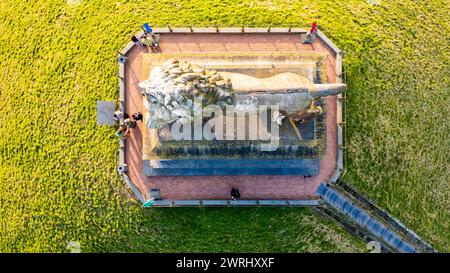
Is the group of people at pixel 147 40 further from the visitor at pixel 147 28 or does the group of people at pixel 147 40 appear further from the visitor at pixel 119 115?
the visitor at pixel 119 115

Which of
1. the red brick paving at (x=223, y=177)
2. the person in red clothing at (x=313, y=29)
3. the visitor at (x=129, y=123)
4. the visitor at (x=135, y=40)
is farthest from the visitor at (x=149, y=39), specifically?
the person in red clothing at (x=313, y=29)

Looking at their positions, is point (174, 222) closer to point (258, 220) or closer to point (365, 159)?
point (258, 220)

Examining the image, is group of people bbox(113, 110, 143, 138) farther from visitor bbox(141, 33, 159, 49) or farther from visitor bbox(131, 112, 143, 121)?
visitor bbox(141, 33, 159, 49)

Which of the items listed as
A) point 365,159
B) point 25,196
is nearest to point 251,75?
point 365,159

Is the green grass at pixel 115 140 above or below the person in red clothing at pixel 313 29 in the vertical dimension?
below

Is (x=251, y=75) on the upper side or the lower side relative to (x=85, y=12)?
lower

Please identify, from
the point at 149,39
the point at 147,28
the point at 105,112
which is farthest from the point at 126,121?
the point at 147,28
